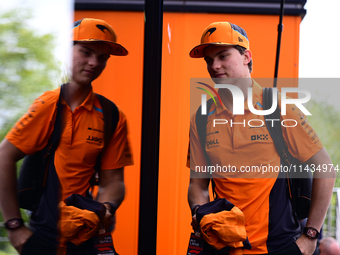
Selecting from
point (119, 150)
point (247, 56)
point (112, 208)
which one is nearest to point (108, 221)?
point (112, 208)

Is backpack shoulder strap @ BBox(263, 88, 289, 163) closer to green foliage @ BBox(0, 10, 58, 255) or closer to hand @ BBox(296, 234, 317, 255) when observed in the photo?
hand @ BBox(296, 234, 317, 255)

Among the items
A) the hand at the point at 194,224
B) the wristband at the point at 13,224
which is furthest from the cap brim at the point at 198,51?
the wristband at the point at 13,224

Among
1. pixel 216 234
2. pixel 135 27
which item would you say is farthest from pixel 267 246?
pixel 135 27

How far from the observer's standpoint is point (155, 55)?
1.57 meters

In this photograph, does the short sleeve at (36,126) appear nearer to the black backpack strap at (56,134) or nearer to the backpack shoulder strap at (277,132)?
the black backpack strap at (56,134)

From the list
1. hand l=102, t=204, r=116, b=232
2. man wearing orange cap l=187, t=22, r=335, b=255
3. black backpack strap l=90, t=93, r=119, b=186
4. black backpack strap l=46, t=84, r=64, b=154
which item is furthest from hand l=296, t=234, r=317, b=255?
black backpack strap l=46, t=84, r=64, b=154

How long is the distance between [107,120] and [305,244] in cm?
105

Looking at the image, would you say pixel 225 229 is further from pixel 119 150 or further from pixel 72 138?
pixel 72 138

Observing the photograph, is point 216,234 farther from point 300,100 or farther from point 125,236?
point 300,100

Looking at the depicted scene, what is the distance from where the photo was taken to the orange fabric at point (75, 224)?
4.39 feet

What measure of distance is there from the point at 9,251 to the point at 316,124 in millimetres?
1405

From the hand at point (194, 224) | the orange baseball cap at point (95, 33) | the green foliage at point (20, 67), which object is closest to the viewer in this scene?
the green foliage at point (20, 67)

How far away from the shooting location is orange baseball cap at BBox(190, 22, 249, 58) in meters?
1.49

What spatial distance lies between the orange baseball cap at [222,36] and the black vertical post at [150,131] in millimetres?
225
